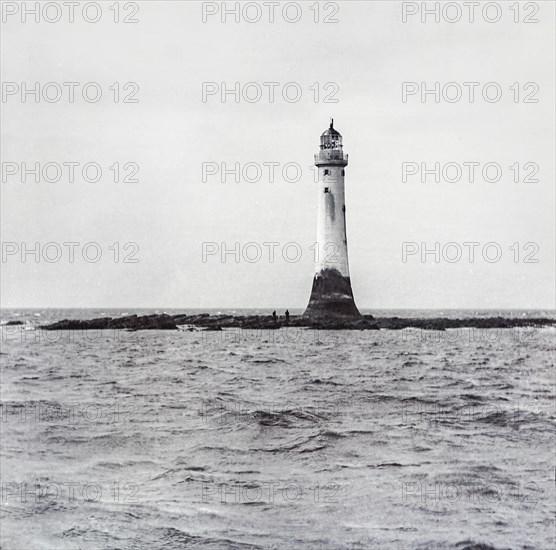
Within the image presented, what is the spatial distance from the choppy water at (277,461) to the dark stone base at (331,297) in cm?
2047

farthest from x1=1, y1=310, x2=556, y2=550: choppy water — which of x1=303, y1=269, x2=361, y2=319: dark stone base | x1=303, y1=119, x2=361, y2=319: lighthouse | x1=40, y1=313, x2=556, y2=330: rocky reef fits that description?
x1=40, y1=313, x2=556, y2=330: rocky reef

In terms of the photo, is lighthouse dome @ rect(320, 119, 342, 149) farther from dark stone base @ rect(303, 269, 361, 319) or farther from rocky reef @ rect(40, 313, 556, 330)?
rocky reef @ rect(40, 313, 556, 330)

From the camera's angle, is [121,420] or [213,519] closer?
[213,519]

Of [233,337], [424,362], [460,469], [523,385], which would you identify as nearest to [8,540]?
[460,469]

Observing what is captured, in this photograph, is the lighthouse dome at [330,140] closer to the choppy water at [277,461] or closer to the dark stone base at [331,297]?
the dark stone base at [331,297]

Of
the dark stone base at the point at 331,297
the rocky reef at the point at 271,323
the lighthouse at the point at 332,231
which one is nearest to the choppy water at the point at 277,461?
the lighthouse at the point at 332,231

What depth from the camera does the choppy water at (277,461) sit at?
7.96 m

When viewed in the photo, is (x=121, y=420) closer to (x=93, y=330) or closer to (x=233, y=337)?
(x=233, y=337)

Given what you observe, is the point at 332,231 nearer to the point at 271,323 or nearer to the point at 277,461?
the point at 271,323

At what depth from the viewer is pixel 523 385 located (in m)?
19.5

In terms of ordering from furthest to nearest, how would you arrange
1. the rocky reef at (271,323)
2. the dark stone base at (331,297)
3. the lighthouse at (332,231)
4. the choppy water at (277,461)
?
the rocky reef at (271,323), the dark stone base at (331,297), the lighthouse at (332,231), the choppy water at (277,461)

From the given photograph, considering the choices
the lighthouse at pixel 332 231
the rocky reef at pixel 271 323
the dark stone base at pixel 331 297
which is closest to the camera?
the lighthouse at pixel 332 231

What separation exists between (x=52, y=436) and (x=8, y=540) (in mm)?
4486

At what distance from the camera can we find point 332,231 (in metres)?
41.2
